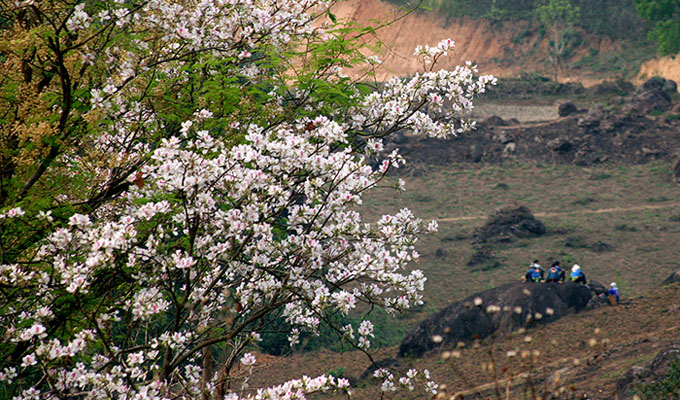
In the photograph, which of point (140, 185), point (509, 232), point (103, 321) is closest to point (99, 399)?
point (103, 321)

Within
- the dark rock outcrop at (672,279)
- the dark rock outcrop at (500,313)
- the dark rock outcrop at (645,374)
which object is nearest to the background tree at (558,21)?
the dark rock outcrop at (672,279)

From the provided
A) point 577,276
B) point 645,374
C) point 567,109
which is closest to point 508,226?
point 577,276

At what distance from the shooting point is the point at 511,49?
60.3m

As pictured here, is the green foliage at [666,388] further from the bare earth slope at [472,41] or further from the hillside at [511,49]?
the bare earth slope at [472,41]

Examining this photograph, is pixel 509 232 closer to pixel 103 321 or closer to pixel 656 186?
pixel 656 186

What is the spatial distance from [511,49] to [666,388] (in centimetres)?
5343

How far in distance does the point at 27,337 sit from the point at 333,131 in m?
2.69

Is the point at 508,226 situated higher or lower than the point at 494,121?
lower

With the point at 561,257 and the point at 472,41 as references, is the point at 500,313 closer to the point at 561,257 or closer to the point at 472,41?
the point at 561,257

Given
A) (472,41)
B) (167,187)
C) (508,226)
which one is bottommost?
(508,226)

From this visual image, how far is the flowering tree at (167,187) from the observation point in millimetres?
4926

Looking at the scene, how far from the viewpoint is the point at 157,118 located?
259 inches

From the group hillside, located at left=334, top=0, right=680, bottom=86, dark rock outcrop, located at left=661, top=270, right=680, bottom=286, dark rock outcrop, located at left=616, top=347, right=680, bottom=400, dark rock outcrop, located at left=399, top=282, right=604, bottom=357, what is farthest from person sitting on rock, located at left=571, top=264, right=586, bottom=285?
hillside, located at left=334, top=0, right=680, bottom=86

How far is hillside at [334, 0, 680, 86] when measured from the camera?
52406 millimetres
